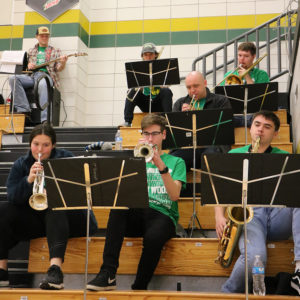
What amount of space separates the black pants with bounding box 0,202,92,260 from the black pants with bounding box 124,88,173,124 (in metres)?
2.84

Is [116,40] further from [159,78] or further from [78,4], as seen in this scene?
[159,78]

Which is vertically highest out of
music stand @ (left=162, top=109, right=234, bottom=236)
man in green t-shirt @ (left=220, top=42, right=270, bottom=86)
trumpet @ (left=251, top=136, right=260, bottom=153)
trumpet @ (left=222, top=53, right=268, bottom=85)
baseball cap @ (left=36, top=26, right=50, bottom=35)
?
baseball cap @ (left=36, top=26, right=50, bottom=35)

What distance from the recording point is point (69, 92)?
825 centimetres

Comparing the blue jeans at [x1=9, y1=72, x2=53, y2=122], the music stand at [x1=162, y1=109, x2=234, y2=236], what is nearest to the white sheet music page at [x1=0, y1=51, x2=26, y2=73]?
the blue jeans at [x1=9, y1=72, x2=53, y2=122]

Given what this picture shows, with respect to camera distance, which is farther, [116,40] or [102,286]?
[116,40]

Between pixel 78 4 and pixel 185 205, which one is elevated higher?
pixel 78 4

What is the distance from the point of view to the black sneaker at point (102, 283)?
298 centimetres

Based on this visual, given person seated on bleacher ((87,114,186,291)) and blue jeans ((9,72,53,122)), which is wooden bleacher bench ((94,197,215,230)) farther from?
blue jeans ((9,72,53,122))

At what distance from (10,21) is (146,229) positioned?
259 inches

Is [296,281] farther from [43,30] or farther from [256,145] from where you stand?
[43,30]

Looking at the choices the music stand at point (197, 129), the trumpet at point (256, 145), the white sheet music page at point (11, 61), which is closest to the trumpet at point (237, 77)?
the music stand at point (197, 129)

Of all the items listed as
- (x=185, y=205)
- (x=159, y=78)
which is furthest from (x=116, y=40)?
(x=185, y=205)

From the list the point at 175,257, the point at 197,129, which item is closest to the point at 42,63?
the point at 197,129

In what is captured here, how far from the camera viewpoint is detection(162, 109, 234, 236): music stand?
4.13 meters
